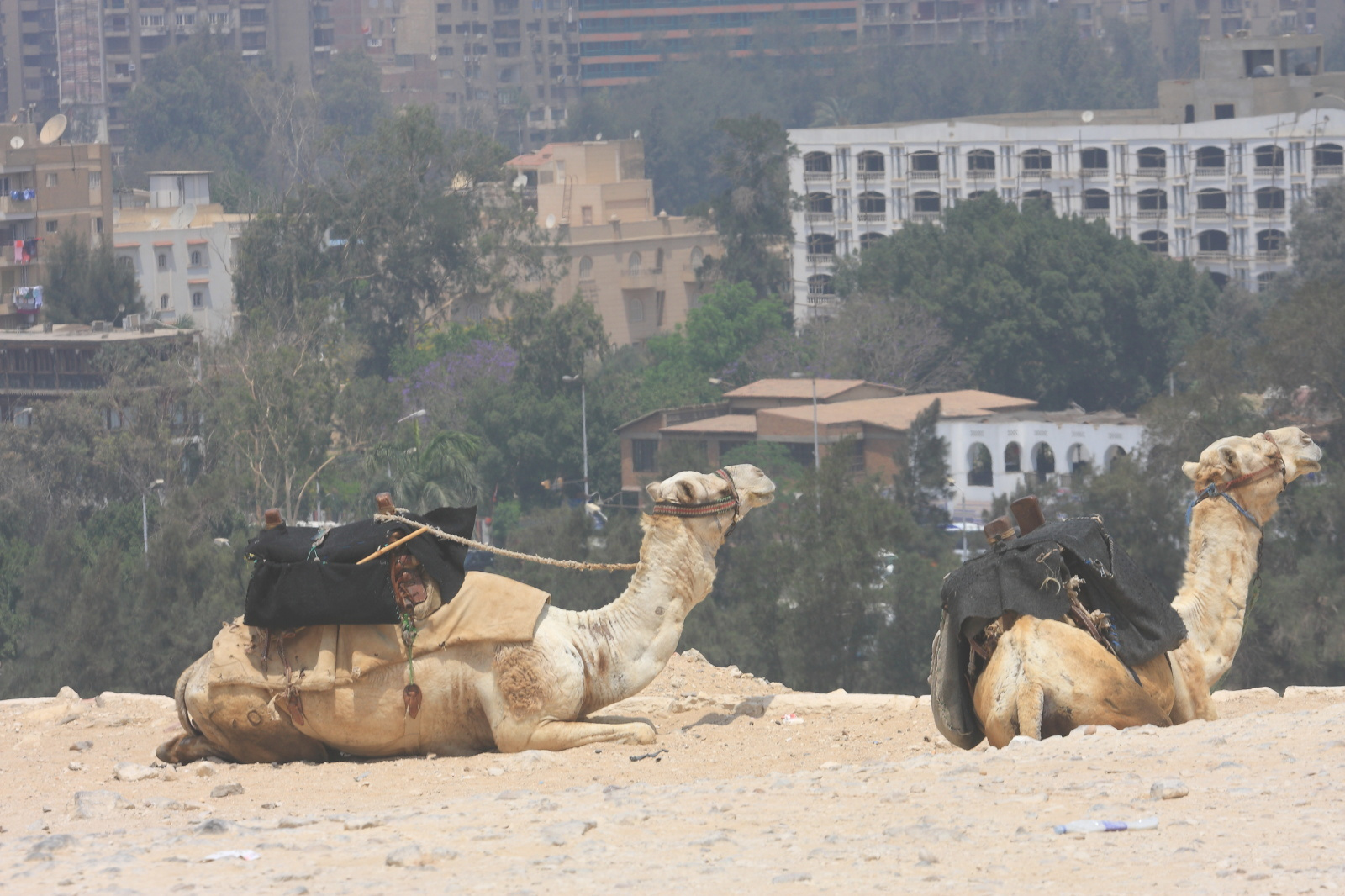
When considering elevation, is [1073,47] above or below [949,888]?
above

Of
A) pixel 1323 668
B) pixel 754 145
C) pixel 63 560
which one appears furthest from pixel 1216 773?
pixel 754 145

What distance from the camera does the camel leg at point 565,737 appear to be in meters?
10.9

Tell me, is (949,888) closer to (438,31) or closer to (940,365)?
(940,365)

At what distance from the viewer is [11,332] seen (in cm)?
7094

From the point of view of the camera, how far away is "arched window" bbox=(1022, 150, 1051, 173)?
9281cm

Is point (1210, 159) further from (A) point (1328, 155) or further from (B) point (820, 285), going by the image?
(B) point (820, 285)

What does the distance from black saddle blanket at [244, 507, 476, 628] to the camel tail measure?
3.13 metres

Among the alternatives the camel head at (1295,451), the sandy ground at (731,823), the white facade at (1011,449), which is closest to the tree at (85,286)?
the white facade at (1011,449)

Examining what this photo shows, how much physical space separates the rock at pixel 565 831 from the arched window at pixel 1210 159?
279 ft

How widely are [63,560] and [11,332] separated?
1089 inches

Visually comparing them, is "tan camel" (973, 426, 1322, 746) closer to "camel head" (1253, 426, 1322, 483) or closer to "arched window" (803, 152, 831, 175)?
"camel head" (1253, 426, 1322, 483)

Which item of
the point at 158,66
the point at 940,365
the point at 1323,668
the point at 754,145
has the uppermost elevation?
the point at 158,66

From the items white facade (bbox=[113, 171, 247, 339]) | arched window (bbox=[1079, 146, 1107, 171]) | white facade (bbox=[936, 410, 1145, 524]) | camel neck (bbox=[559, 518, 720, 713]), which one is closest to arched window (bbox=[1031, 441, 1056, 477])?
white facade (bbox=[936, 410, 1145, 524])

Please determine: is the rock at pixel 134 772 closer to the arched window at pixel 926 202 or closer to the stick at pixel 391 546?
the stick at pixel 391 546
